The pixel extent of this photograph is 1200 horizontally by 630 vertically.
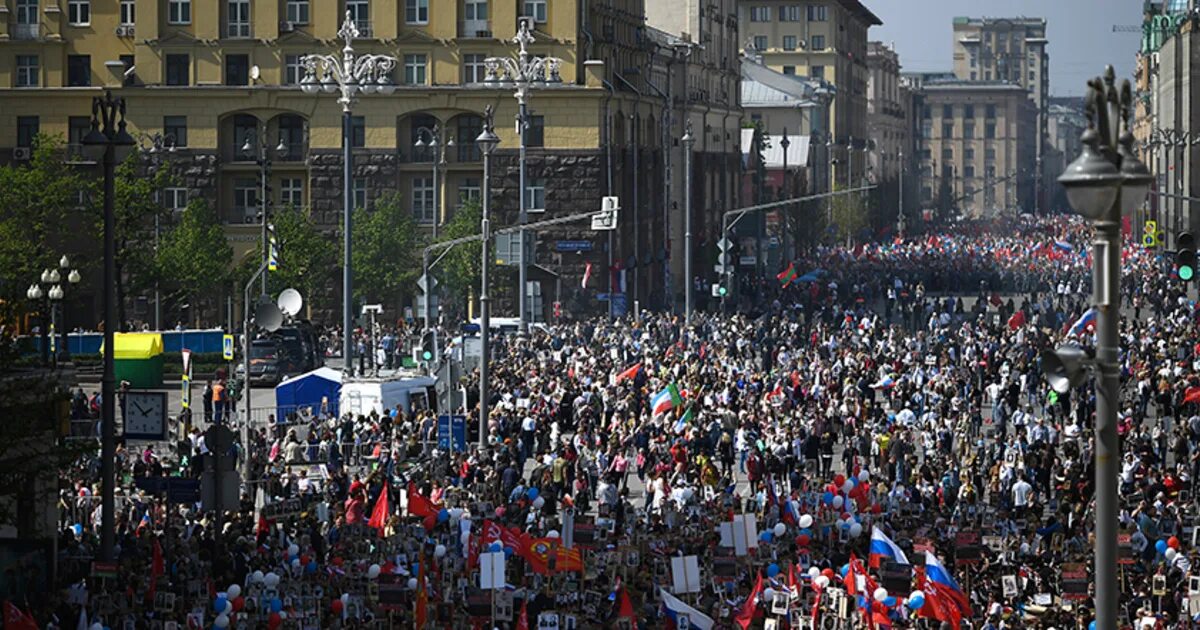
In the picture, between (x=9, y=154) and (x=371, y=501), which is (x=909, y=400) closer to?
(x=371, y=501)

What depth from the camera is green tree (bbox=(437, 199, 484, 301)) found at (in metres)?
82.2

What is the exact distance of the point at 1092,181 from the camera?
12.9 meters

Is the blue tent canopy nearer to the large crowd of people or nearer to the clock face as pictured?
the large crowd of people

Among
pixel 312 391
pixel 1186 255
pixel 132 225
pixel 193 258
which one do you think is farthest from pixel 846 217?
pixel 1186 255

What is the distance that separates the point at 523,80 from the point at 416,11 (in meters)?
21.2

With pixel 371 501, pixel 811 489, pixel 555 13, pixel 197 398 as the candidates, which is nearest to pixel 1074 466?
pixel 811 489

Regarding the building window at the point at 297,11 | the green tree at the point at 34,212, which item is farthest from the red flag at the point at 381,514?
the building window at the point at 297,11

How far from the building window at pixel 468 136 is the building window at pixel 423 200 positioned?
1519 mm

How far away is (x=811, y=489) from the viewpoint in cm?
3922

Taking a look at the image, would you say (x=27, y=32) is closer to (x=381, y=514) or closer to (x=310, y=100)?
(x=310, y=100)

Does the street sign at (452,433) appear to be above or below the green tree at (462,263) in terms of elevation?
below

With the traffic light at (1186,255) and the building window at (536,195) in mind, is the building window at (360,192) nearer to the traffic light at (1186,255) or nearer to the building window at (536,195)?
the building window at (536,195)

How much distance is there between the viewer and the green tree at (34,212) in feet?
233

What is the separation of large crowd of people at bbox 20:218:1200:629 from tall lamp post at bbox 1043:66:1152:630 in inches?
507
